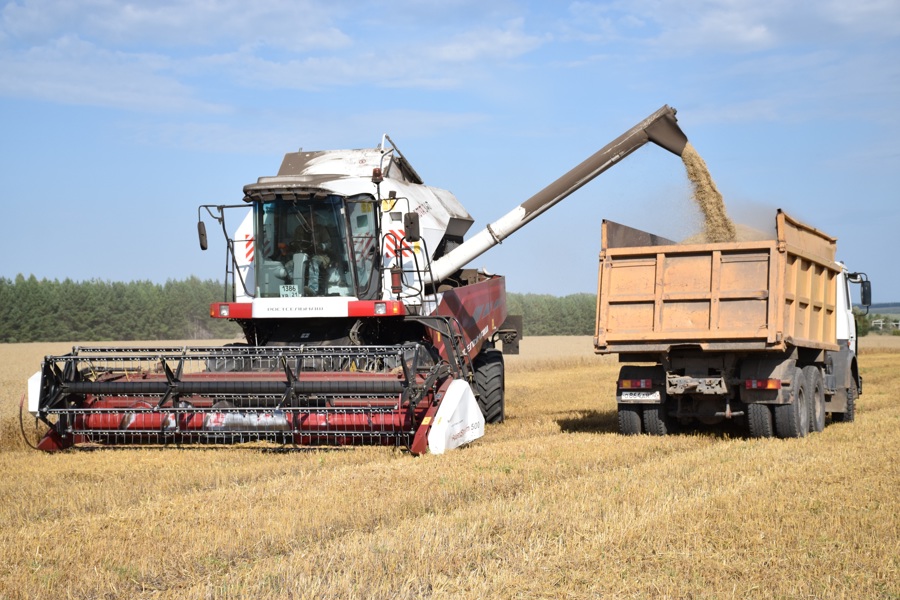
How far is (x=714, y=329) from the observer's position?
9.48m

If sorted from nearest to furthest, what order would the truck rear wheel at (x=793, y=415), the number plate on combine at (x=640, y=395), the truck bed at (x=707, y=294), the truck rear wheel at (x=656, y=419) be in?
the truck bed at (x=707, y=294)
the truck rear wheel at (x=793, y=415)
the number plate on combine at (x=640, y=395)
the truck rear wheel at (x=656, y=419)

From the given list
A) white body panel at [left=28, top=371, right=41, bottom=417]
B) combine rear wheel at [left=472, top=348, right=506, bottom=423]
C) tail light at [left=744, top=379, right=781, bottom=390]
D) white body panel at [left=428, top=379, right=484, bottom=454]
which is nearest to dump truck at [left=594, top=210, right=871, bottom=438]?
tail light at [left=744, top=379, right=781, bottom=390]

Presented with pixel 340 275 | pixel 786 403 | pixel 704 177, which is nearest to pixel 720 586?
pixel 786 403

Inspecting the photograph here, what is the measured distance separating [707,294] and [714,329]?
362 millimetres

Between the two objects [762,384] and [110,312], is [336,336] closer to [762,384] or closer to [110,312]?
[762,384]

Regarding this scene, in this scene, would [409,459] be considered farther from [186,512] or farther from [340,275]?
[340,275]

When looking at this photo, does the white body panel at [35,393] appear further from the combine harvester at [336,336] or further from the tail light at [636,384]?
the tail light at [636,384]

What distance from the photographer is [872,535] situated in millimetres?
5195

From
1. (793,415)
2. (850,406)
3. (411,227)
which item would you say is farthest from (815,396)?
(411,227)

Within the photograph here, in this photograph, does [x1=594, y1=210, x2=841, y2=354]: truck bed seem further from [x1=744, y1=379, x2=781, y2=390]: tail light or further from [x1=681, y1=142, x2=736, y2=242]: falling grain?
[x1=681, y1=142, x2=736, y2=242]: falling grain

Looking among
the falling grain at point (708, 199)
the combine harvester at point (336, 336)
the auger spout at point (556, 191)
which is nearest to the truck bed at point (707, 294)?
the falling grain at point (708, 199)

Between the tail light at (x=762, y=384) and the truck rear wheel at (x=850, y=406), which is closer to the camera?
the tail light at (x=762, y=384)

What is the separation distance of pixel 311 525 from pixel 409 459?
2.70m

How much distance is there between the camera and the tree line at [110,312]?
190ft
